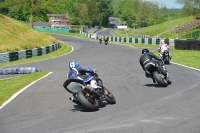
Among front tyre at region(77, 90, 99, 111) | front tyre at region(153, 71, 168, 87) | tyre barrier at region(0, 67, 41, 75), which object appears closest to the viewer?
front tyre at region(77, 90, 99, 111)

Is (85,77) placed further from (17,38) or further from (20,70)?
(17,38)

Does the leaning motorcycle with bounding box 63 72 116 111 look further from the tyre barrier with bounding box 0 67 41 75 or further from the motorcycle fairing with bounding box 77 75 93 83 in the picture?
the tyre barrier with bounding box 0 67 41 75

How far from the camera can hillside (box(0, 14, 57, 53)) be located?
41.1 metres

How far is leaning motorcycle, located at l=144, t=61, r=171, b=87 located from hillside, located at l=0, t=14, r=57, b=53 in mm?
26272

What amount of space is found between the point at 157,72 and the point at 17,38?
1304 inches

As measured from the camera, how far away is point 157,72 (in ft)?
46.6

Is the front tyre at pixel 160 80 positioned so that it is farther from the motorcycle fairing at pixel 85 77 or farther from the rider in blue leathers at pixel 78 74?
the motorcycle fairing at pixel 85 77

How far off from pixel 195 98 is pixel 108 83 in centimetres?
518

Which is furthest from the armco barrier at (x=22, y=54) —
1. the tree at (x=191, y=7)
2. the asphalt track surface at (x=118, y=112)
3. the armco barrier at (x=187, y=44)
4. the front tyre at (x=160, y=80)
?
the tree at (x=191, y=7)

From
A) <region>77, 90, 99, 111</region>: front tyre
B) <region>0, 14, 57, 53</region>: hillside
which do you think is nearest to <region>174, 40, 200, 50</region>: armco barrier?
<region>0, 14, 57, 53</region>: hillside

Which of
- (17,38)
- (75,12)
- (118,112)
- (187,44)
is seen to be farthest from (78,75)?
(75,12)

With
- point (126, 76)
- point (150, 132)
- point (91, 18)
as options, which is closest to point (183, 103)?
point (150, 132)

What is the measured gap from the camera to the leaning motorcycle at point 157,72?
1397cm

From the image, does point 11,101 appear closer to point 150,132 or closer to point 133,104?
point 133,104
